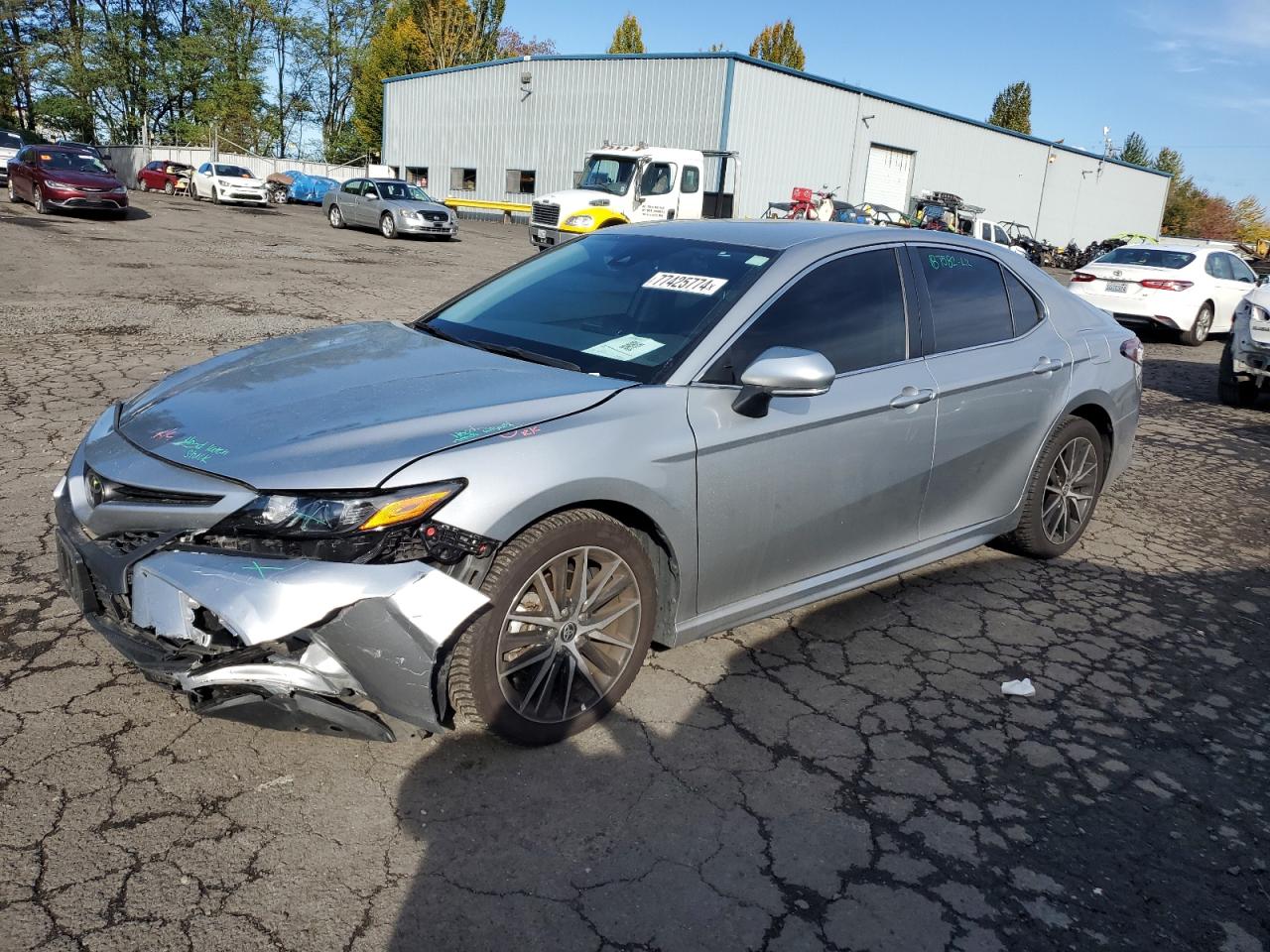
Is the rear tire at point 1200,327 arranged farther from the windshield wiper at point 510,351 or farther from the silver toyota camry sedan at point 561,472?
the windshield wiper at point 510,351

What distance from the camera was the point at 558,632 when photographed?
3035 mm

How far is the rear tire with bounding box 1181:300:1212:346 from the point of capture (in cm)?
1519

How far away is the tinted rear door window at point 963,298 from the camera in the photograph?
4.23m

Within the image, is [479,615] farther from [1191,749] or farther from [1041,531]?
[1041,531]

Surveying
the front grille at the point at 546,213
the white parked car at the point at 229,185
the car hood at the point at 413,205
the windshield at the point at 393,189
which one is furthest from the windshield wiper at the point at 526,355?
the white parked car at the point at 229,185

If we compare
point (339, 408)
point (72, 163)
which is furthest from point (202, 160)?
point (339, 408)

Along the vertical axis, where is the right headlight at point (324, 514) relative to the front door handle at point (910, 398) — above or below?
below

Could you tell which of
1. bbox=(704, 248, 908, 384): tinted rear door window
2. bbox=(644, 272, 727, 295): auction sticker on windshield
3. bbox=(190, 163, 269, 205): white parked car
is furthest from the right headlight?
bbox=(190, 163, 269, 205): white parked car

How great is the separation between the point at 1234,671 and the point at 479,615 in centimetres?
324

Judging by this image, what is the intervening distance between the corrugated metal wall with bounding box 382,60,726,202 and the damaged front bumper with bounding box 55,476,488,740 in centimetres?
2901

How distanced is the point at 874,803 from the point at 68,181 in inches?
958

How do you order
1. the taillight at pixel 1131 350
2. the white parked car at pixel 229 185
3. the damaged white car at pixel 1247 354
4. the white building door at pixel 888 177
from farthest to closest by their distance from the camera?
the white building door at pixel 888 177
the white parked car at pixel 229 185
the damaged white car at pixel 1247 354
the taillight at pixel 1131 350

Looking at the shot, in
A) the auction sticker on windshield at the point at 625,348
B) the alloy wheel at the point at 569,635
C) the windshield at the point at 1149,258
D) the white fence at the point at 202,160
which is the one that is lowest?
the alloy wheel at the point at 569,635

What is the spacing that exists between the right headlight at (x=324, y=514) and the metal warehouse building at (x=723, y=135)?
24080 mm
